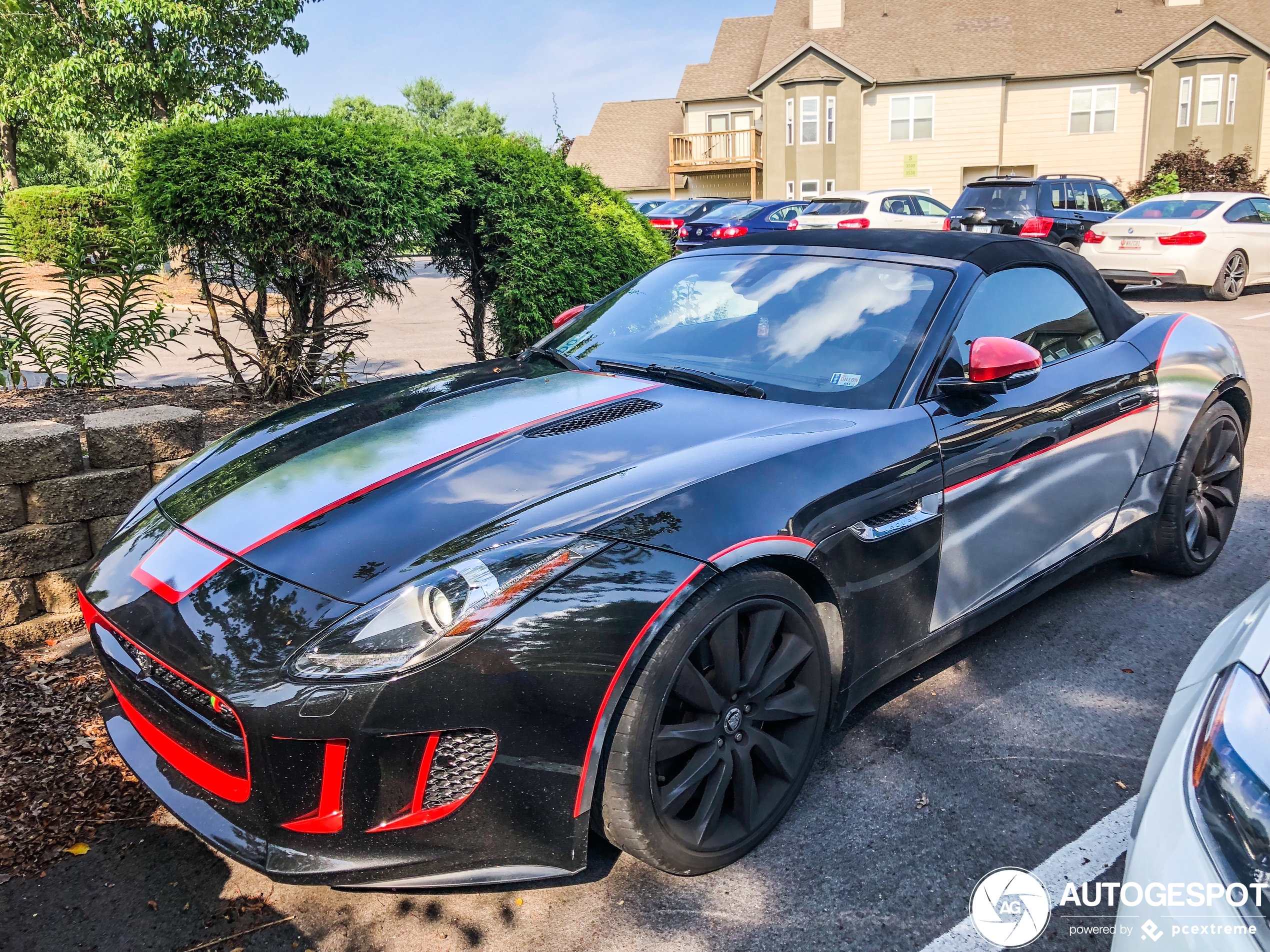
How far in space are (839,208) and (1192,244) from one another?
6.63m

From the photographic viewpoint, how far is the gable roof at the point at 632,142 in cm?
3919

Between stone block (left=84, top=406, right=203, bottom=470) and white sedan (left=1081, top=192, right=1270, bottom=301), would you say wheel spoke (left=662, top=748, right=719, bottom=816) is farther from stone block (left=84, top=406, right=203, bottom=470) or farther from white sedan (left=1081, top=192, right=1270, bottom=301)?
white sedan (left=1081, top=192, right=1270, bottom=301)

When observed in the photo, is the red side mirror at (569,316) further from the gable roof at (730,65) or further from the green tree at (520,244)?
the gable roof at (730,65)

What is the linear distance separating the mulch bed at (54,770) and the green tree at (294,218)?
100 inches

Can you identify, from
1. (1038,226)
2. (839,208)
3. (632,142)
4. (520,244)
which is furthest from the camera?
(632,142)

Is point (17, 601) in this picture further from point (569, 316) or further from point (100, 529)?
point (569, 316)

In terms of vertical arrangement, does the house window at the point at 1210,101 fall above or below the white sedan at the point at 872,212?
above

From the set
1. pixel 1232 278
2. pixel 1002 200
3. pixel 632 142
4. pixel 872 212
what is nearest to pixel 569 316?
pixel 1232 278

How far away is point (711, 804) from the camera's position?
2361mm

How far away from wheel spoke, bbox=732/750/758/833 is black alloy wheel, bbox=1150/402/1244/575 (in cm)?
251

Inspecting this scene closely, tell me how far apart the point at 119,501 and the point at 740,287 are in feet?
8.40

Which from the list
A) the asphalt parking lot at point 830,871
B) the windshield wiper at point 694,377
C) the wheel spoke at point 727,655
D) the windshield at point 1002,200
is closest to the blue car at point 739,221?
Answer: the windshield at point 1002,200

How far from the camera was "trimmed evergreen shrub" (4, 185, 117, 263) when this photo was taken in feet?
19.2

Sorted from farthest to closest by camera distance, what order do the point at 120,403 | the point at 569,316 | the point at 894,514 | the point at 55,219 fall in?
1. the point at 55,219
2. the point at 120,403
3. the point at 569,316
4. the point at 894,514
